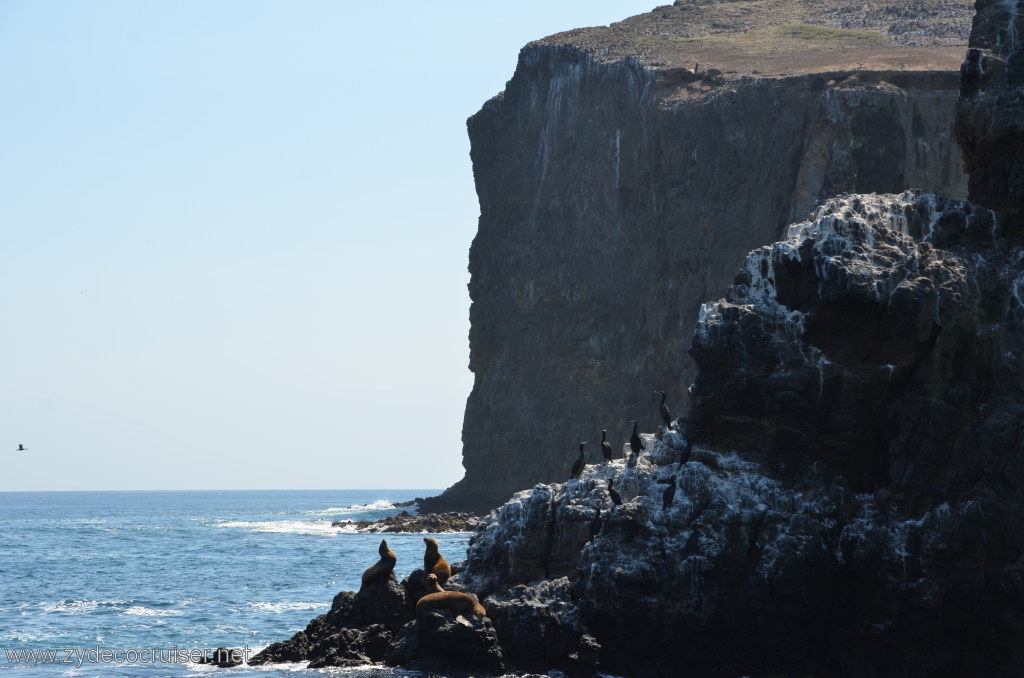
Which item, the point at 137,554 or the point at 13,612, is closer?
the point at 13,612

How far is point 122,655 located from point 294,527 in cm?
6515

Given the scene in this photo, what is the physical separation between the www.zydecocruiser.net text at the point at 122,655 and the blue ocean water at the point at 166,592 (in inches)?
2.1

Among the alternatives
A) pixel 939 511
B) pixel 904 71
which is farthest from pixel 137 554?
pixel 939 511

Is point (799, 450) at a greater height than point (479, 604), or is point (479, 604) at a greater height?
point (799, 450)

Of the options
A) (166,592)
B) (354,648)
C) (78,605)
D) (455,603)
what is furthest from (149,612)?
(455,603)

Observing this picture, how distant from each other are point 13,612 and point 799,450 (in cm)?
2793

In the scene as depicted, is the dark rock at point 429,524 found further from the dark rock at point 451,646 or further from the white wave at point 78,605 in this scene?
the dark rock at point 451,646

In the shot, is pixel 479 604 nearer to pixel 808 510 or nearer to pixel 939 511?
pixel 808 510

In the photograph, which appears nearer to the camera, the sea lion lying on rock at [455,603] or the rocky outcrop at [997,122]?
the sea lion lying on rock at [455,603]

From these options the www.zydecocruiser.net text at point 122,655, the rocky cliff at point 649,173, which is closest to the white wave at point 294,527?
the rocky cliff at point 649,173

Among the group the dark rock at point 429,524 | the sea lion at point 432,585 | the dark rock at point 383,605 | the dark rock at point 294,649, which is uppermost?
the sea lion at point 432,585

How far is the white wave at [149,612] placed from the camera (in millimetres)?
46062

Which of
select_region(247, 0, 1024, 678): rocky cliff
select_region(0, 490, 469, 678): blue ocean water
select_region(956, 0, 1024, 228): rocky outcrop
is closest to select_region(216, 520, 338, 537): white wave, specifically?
select_region(0, 490, 469, 678): blue ocean water

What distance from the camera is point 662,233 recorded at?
271ft
